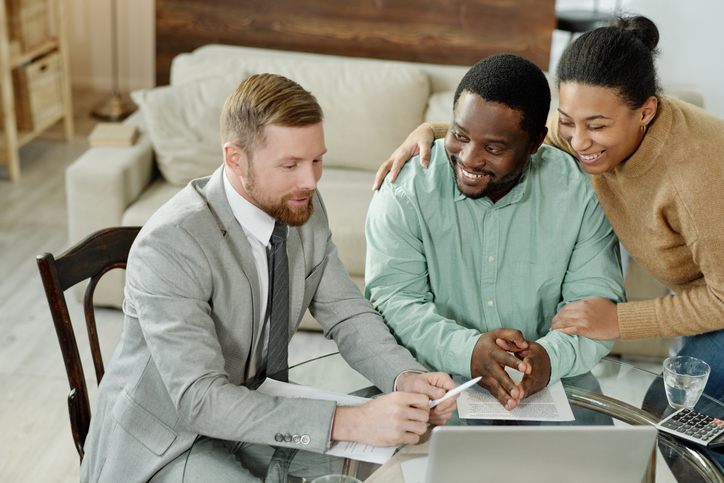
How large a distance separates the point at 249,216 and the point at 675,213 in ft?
2.74

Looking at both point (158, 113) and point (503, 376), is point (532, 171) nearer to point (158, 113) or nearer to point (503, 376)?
point (503, 376)

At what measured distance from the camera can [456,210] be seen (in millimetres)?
1570

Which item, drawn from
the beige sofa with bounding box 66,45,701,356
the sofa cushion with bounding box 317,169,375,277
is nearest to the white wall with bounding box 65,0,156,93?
the beige sofa with bounding box 66,45,701,356

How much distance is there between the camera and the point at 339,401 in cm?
128

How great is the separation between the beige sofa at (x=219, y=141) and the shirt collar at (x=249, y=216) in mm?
1233

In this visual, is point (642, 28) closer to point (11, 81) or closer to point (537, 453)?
point (537, 453)

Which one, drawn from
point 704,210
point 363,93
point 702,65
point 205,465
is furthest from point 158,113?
point 702,65

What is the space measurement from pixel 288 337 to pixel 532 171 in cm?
65

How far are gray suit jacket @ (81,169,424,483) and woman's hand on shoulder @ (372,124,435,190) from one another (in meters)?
0.31

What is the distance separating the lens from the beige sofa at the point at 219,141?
8.58 feet

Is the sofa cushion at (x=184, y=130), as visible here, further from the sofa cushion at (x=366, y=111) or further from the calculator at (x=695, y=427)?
the calculator at (x=695, y=427)

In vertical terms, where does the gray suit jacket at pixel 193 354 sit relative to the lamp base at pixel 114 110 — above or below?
above

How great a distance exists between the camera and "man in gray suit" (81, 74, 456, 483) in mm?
1157

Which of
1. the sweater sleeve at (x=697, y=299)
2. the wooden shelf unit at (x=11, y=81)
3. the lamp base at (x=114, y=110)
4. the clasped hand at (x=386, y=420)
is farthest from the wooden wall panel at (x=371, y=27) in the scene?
the clasped hand at (x=386, y=420)
